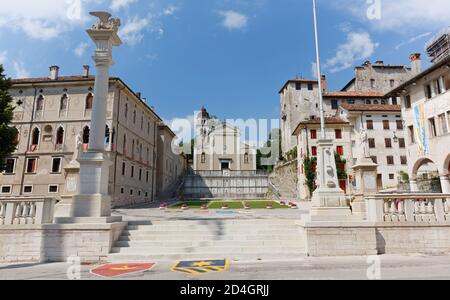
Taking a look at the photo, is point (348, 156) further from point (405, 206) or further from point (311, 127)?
point (405, 206)

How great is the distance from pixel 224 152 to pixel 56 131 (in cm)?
3276

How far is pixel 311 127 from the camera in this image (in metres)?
40.0

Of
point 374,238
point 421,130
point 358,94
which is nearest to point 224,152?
point 358,94

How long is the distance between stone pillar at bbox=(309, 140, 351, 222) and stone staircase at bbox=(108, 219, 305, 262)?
1072mm

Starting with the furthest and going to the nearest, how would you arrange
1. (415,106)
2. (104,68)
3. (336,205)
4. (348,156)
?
(348,156) → (415,106) → (104,68) → (336,205)

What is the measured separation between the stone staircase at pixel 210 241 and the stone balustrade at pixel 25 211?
2.55 m

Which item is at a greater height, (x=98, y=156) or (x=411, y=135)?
(x=411, y=135)

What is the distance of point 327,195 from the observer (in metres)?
9.19

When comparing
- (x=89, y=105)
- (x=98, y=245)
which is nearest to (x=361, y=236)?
(x=98, y=245)

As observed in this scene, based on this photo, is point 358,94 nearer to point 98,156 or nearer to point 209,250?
point 209,250

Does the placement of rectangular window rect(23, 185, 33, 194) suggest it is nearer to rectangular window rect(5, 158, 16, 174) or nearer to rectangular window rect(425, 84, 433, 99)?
rectangular window rect(5, 158, 16, 174)

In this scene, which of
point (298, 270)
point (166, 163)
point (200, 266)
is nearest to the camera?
point (298, 270)
